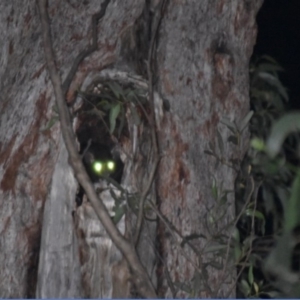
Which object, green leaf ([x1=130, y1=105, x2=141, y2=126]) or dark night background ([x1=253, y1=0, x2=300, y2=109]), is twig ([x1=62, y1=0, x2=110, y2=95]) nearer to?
green leaf ([x1=130, y1=105, x2=141, y2=126])

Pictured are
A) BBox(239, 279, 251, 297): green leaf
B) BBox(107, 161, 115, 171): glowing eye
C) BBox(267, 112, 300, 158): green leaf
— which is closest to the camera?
BBox(267, 112, 300, 158): green leaf

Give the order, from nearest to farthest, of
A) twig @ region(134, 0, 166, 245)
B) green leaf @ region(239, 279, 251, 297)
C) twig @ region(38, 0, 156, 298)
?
twig @ region(38, 0, 156, 298) < twig @ region(134, 0, 166, 245) < green leaf @ region(239, 279, 251, 297)

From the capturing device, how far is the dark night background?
4219 mm

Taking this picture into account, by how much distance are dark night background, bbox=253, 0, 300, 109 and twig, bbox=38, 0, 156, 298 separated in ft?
7.20

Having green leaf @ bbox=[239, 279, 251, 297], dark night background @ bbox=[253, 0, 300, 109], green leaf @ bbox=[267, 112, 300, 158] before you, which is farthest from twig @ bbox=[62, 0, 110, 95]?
dark night background @ bbox=[253, 0, 300, 109]

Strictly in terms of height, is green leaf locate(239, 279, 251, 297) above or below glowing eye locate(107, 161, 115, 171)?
below

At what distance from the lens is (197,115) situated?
7.51 feet

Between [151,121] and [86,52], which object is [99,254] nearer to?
[151,121]

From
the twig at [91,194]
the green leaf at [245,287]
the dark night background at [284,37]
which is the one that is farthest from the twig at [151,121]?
the dark night background at [284,37]

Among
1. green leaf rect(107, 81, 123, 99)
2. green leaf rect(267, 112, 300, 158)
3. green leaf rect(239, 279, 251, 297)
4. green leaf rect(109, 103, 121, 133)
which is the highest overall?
green leaf rect(107, 81, 123, 99)

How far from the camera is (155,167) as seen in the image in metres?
2.15

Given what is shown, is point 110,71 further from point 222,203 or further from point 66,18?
point 222,203

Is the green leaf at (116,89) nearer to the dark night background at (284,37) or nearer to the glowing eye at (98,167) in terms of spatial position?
the glowing eye at (98,167)

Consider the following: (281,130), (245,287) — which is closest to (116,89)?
(245,287)
